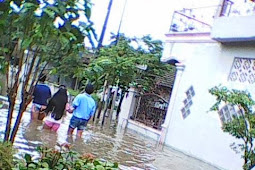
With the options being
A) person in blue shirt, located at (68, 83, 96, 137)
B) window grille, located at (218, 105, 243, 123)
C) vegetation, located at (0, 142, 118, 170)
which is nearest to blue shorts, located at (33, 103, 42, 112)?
person in blue shirt, located at (68, 83, 96, 137)

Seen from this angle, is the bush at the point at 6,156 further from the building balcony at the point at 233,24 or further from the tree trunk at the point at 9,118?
the building balcony at the point at 233,24

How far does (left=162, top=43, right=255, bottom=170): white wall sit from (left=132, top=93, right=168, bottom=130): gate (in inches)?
72.4

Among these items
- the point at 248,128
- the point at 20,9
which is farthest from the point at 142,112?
the point at 20,9

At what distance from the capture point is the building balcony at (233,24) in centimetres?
1195

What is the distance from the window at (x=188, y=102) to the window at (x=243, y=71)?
197 centimetres

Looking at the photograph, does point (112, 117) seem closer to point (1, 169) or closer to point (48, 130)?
point (48, 130)

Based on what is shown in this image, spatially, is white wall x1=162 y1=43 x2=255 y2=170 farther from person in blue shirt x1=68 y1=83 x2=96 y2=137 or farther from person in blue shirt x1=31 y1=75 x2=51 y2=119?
person in blue shirt x1=31 y1=75 x2=51 y2=119

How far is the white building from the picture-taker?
40.3ft

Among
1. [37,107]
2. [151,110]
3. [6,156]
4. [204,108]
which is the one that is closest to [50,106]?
[37,107]

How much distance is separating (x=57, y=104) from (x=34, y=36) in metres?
6.87

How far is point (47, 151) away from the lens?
4.96 meters

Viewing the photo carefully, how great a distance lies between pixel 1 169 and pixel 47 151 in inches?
26.9

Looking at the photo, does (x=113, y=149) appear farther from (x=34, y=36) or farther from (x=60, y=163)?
(x=34, y=36)

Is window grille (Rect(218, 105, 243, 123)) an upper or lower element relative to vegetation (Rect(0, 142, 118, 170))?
upper
